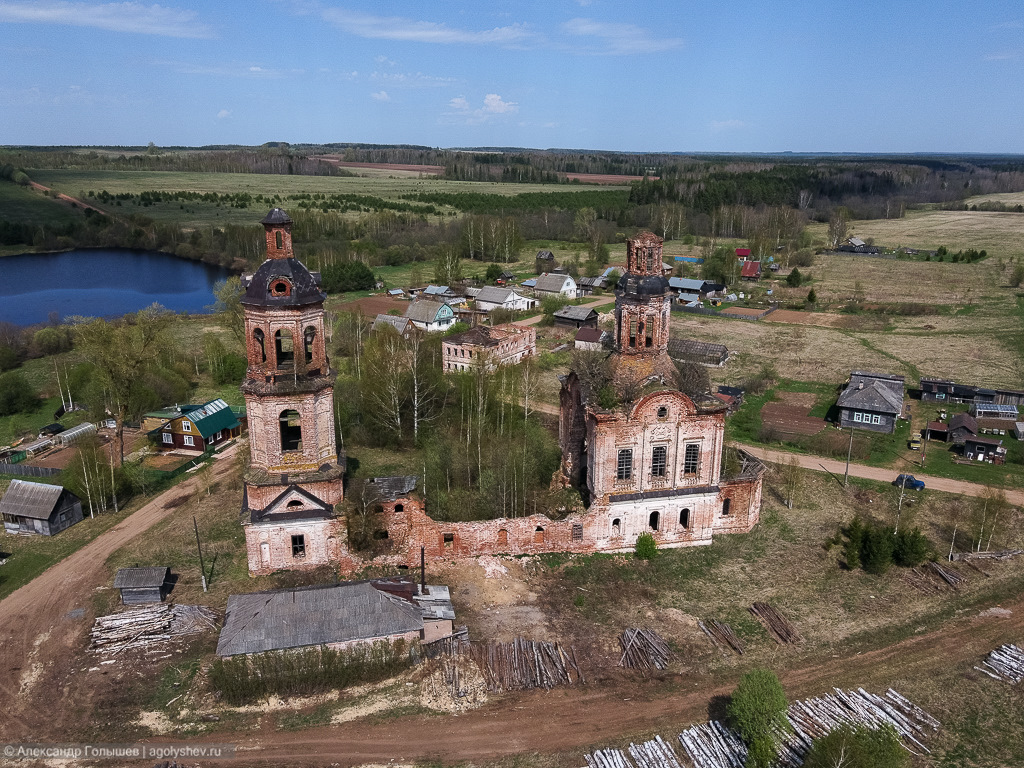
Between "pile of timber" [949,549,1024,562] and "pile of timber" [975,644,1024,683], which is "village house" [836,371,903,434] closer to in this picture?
"pile of timber" [949,549,1024,562]

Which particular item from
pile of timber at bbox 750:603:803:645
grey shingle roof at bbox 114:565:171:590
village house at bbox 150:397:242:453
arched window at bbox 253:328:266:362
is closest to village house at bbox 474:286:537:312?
village house at bbox 150:397:242:453

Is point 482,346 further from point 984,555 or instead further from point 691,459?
point 984,555

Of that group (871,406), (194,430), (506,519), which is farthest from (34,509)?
(871,406)

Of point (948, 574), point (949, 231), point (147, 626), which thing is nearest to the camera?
point (147, 626)

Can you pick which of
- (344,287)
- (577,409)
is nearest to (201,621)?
(577,409)

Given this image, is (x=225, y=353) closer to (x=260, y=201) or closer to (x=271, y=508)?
(x=271, y=508)
